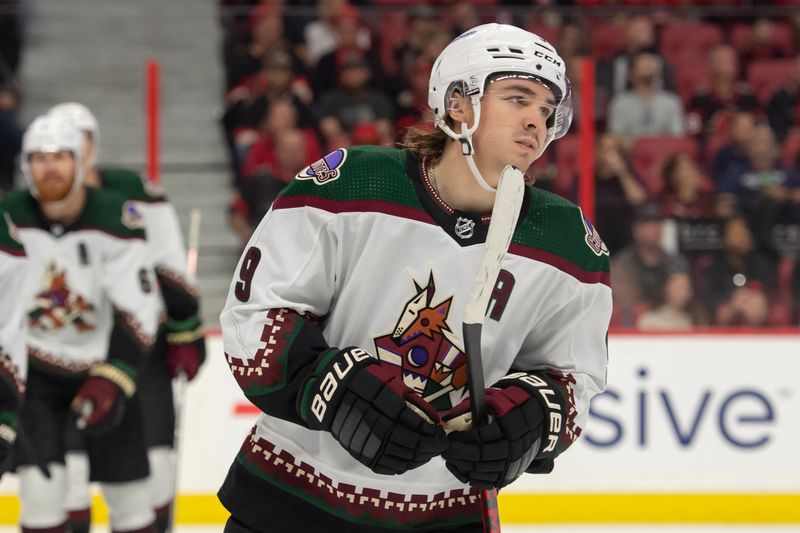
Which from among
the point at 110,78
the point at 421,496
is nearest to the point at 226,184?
the point at 110,78

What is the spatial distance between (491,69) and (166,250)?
2.31m

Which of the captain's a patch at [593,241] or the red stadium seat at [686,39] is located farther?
the red stadium seat at [686,39]

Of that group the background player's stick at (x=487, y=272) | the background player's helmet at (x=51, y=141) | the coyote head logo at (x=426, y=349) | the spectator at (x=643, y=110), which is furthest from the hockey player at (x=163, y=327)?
the background player's stick at (x=487, y=272)

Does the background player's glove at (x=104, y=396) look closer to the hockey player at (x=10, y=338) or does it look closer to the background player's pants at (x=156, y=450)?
the background player's pants at (x=156, y=450)

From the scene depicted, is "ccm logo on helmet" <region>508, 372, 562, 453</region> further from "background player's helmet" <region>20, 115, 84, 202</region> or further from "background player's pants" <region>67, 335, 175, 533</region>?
"background player's pants" <region>67, 335, 175, 533</region>

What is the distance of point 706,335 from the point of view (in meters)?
4.45

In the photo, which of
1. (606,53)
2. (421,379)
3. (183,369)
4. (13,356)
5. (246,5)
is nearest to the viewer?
(421,379)

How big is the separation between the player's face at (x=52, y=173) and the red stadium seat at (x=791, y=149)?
2.43 meters

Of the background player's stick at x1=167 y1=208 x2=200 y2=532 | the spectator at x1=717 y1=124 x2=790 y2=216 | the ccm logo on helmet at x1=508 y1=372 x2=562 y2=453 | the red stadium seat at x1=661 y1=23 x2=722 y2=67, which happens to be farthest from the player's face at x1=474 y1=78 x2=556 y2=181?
the red stadium seat at x1=661 y1=23 x2=722 y2=67

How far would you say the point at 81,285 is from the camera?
3422 mm

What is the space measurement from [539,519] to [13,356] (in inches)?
97.6

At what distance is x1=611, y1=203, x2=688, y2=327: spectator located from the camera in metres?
4.35

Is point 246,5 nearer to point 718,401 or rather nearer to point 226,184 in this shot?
point 226,184

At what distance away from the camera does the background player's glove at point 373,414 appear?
1538 mm
